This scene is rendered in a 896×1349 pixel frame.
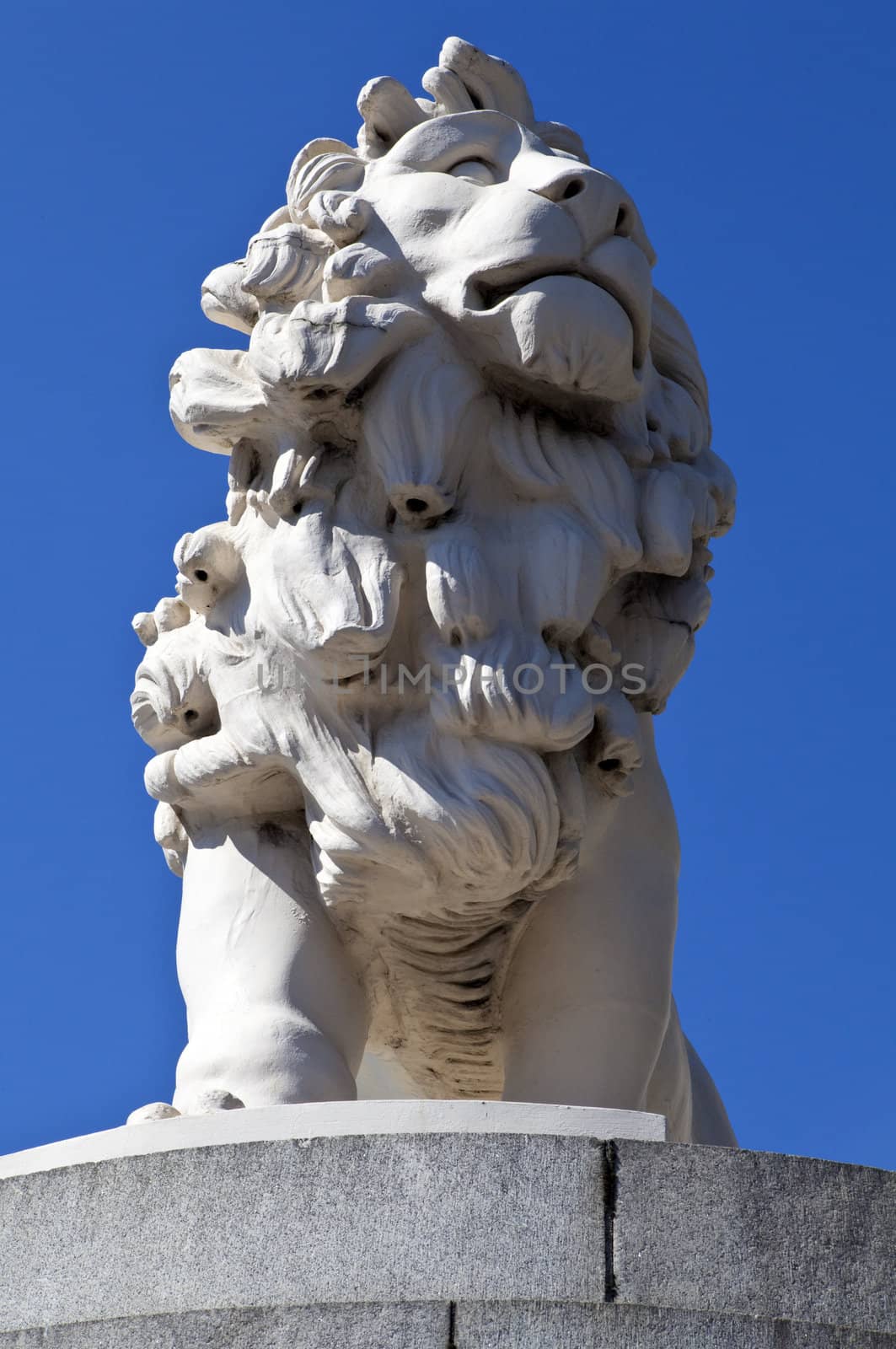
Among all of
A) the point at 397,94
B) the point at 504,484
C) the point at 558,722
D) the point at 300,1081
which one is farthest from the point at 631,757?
the point at 397,94

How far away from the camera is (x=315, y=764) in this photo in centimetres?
468

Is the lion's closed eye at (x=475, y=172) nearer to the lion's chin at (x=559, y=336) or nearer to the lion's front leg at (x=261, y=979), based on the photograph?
the lion's chin at (x=559, y=336)

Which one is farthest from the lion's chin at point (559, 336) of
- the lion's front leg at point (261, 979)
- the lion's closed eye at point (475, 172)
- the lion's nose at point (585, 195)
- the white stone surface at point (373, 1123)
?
the white stone surface at point (373, 1123)

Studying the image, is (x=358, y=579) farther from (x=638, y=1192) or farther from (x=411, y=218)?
(x=638, y=1192)

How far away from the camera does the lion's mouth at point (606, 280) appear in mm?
4746

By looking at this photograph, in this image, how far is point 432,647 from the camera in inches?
184

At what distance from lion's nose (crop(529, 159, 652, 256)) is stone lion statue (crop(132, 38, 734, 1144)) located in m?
0.01

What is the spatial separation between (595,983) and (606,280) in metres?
1.45

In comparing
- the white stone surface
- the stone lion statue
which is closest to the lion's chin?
the stone lion statue

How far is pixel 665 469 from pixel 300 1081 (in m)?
1.52

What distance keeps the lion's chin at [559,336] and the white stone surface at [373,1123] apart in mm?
1526

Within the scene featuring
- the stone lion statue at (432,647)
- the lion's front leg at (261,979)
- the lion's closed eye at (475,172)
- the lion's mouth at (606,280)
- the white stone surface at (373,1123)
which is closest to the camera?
the white stone surface at (373,1123)

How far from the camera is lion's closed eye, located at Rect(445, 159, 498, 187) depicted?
4.94 meters

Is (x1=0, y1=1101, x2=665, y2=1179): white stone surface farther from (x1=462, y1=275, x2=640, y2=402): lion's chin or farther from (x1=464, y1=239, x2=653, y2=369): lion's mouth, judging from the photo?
(x1=464, y1=239, x2=653, y2=369): lion's mouth
